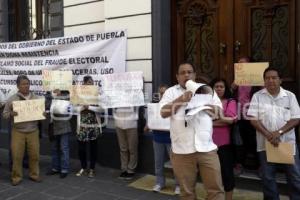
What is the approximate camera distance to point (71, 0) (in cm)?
862

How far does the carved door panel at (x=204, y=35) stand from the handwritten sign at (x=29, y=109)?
231 cm

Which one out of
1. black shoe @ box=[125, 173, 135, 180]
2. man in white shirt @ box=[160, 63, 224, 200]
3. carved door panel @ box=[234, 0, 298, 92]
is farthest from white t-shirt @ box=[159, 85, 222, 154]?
black shoe @ box=[125, 173, 135, 180]

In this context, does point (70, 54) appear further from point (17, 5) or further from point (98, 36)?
point (17, 5)

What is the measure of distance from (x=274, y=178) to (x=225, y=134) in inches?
31.3

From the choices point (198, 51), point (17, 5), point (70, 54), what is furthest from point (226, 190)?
Result: point (17, 5)

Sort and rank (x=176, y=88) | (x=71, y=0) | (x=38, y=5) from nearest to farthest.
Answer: (x=176, y=88), (x=71, y=0), (x=38, y=5)

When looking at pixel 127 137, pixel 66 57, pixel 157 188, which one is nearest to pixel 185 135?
pixel 157 188

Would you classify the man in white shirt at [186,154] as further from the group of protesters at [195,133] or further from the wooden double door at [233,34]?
the wooden double door at [233,34]

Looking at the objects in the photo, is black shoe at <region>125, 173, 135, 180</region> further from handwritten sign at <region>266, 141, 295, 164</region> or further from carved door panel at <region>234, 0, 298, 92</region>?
handwritten sign at <region>266, 141, 295, 164</region>

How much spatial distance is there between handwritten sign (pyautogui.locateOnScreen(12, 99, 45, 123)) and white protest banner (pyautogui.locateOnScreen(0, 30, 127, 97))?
47.6 inches

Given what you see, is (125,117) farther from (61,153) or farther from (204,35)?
(204,35)

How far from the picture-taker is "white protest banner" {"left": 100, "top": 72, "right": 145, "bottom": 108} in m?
7.09

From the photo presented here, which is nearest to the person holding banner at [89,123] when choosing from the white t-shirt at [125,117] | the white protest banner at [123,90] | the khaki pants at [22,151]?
the white protest banner at [123,90]

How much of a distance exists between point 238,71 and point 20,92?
3453 mm
